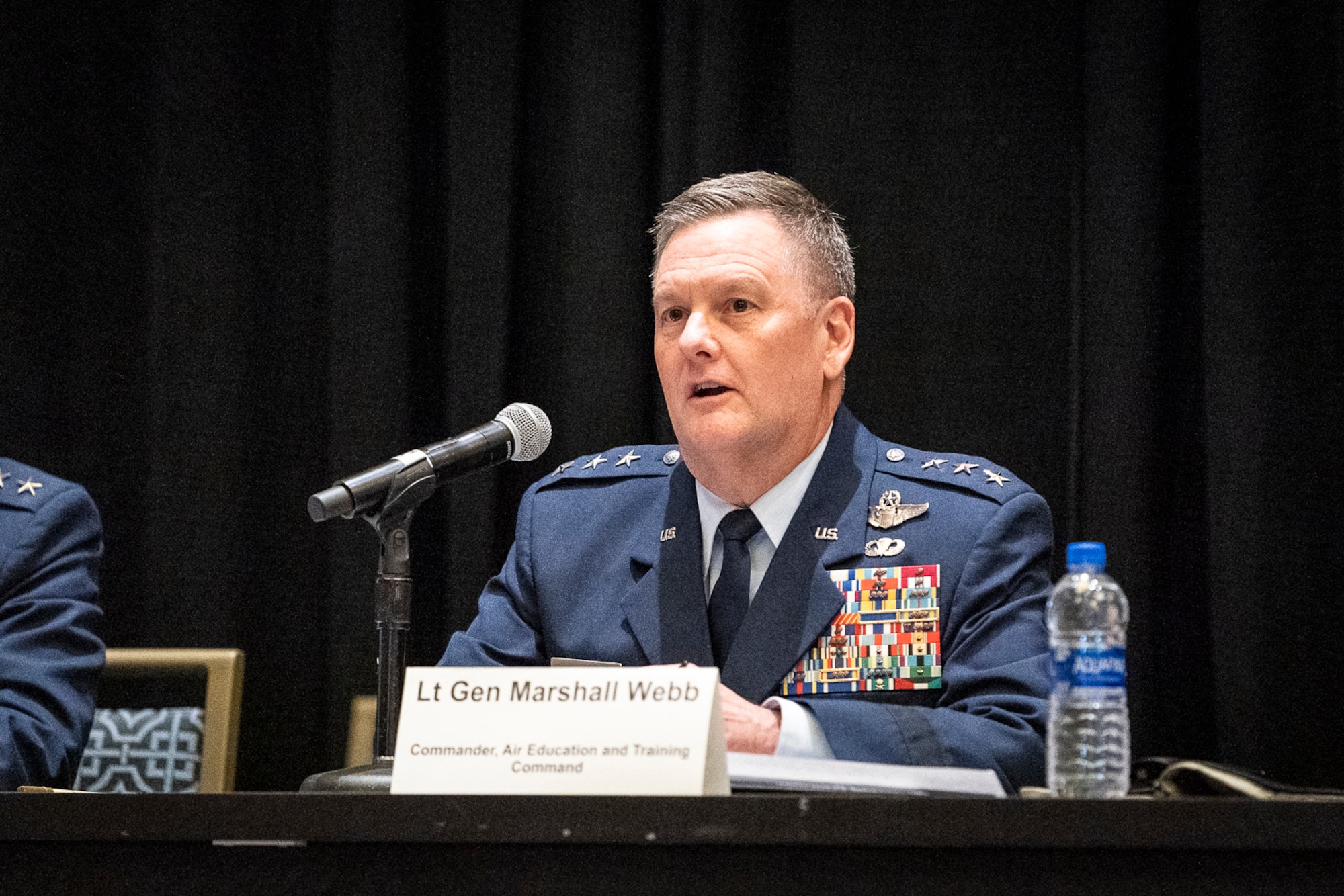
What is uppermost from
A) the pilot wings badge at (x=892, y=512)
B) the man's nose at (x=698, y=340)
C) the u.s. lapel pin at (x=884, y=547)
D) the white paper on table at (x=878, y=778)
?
the man's nose at (x=698, y=340)

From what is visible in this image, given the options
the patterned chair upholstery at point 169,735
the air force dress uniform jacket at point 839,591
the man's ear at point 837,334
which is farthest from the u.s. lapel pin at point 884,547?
the patterned chair upholstery at point 169,735

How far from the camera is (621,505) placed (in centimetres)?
211

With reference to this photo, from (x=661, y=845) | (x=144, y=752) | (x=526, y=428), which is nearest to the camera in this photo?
(x=661, y=845)

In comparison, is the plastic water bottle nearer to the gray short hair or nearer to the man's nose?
the man's nose

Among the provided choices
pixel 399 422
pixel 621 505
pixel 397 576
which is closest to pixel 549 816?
pixel 397 576

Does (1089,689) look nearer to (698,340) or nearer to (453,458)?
(453,458)

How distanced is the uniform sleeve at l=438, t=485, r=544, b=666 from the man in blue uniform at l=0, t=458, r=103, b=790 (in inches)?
21.1

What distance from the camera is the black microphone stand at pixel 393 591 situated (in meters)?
1.52

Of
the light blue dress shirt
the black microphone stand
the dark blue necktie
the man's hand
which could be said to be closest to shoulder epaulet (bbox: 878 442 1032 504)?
the light blue dress shirt

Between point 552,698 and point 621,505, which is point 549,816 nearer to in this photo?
point 552,698

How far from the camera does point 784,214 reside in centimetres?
203

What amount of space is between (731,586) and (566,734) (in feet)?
2.70

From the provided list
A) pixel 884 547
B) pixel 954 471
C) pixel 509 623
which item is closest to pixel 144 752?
pixel 509 623

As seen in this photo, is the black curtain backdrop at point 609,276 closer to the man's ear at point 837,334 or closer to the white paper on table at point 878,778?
the man's ear at point 837,334
